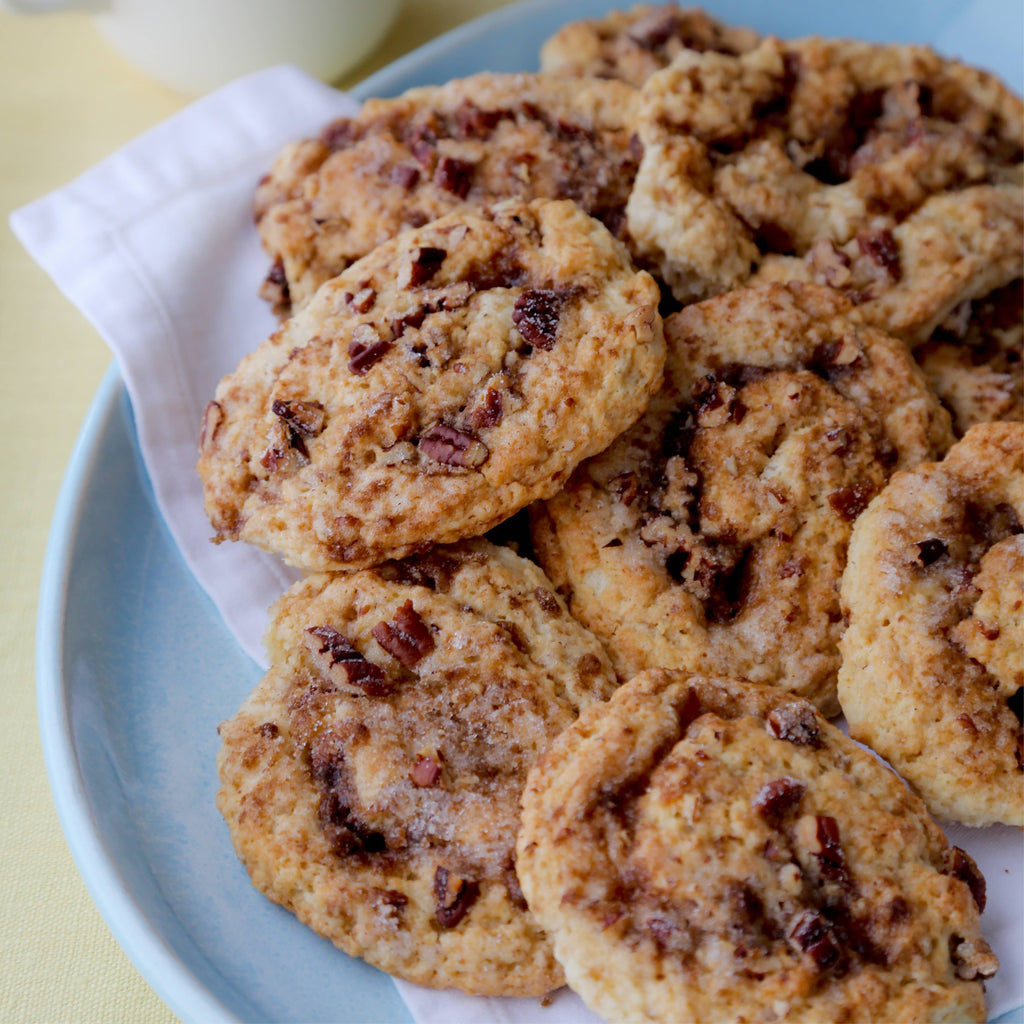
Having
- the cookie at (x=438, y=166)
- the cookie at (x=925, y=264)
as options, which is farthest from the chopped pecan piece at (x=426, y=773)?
the cookie at (x=925, y=264)

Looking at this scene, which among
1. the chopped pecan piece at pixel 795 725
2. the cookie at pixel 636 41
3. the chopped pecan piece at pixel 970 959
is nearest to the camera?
the chopped pecan piece at pixel 970 959

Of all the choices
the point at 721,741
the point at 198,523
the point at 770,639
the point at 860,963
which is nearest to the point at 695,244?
the point at 770,639

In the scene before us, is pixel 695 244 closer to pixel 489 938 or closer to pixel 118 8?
pixel 489 938

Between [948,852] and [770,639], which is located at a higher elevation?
[770,639]

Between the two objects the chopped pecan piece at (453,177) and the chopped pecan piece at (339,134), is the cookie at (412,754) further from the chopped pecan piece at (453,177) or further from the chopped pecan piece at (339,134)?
the chopped pecan piece at (339,134)

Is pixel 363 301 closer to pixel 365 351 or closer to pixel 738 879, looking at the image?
pixel 365 351

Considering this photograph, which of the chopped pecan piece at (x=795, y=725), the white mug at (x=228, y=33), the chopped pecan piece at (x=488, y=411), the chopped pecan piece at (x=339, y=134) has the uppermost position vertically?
the white mug at (x=228, y=33)

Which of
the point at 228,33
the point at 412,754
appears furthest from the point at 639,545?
the point at 228,33

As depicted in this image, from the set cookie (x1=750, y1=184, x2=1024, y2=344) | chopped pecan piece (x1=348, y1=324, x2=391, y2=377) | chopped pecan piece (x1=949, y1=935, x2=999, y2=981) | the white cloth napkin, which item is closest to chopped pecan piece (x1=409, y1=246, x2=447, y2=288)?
chopped pecan piece (x1=348, y1=324, x2=391, y2=377)
